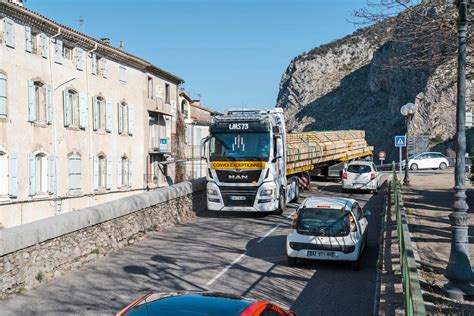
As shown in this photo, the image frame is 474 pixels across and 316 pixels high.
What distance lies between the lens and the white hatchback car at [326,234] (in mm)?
11484

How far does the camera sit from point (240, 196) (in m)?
18.5

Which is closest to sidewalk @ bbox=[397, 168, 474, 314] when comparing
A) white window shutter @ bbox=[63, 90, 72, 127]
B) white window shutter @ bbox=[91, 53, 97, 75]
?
white window shutter @ bbox=[63, 90, 72, 127]

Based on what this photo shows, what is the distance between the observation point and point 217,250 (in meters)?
13.9

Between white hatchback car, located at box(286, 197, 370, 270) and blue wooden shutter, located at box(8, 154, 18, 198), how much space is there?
54.1 feet

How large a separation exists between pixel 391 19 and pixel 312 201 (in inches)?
183

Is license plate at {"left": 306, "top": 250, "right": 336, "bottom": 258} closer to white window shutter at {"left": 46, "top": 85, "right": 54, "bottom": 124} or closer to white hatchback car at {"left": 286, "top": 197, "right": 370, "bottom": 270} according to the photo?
white hatchback car at {"left": 286, "top": 197, "right": 370, "bottom": 270}

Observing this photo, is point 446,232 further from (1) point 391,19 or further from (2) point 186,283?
(2) point 186,283

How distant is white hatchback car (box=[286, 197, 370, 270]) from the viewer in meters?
11.5

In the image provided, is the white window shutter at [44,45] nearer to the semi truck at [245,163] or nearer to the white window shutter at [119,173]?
the white window shutter at [119,173]

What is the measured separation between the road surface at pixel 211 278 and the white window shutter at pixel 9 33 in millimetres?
13297

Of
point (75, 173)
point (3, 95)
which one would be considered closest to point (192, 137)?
point (75, 173)

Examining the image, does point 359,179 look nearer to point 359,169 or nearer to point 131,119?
point 359,169

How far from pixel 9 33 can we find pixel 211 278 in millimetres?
18237

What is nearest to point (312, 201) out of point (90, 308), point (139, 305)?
point (90, 308)
